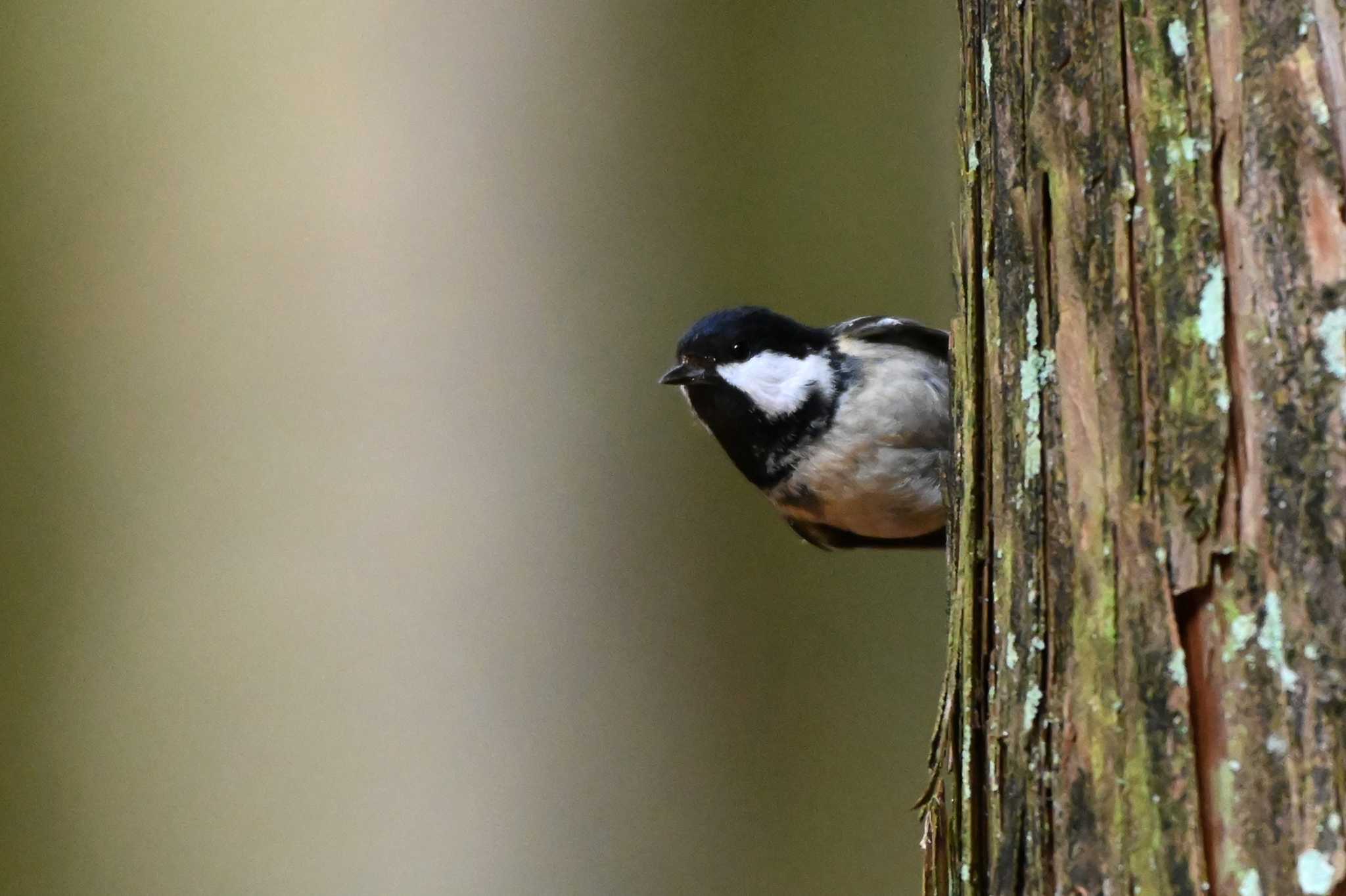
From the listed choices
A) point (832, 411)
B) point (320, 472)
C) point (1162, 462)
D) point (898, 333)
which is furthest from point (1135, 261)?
point (320, 472)

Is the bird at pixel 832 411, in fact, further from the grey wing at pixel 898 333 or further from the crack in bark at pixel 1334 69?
the crack in bark at pixel 1334 69

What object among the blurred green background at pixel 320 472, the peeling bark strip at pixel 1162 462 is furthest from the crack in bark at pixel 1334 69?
the blurred green background at pixel 320 472

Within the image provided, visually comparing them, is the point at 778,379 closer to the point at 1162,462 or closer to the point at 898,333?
the point at 898,333

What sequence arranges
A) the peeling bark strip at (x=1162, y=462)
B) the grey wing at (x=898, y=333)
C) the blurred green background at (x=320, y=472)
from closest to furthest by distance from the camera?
the peeling bark strip at (x=1162, y=462) → the grey wing at (x=898, y=333) → the blurred green background at (x=320, y=472)

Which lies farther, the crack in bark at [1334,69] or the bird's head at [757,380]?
the bird's head at [757,380]

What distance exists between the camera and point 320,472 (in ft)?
8.33

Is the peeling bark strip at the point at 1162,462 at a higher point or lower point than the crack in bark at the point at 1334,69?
lower

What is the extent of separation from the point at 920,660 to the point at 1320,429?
8.03ft

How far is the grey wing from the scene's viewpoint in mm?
2000

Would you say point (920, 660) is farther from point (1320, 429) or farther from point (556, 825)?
point (1320, 429)

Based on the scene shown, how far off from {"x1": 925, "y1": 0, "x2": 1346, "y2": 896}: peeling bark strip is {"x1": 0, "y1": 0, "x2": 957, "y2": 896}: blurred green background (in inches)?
67.6

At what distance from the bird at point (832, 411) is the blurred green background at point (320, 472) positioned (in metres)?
0.74

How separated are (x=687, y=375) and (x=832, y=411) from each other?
24 cm

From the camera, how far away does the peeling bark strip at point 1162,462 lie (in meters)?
0.74
